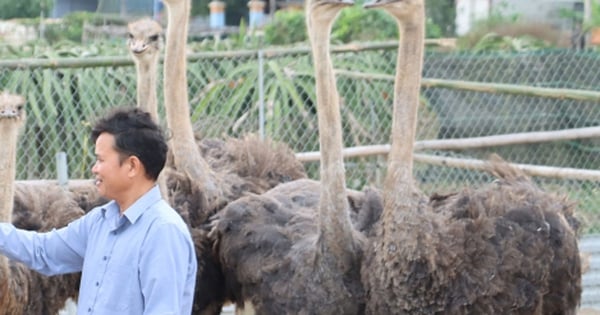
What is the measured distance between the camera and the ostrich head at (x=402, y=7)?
5.41 meters

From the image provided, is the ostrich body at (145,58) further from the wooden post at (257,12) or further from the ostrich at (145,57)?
the wooden post at (257,12)

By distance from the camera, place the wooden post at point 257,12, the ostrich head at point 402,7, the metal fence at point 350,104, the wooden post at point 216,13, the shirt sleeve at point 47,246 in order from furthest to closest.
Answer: the wooden post at point 216,13
the wooden post at point 257,12
the metal fence at point 350,104
the ostrich head at point 402,7
the shirt sleeve at point 47,246

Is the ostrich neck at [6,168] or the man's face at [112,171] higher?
the man's face at [112,171]

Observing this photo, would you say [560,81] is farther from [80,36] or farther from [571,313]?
[80,36]

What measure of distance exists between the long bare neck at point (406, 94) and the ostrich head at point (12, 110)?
1.55 meters

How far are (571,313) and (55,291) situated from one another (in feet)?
7.34

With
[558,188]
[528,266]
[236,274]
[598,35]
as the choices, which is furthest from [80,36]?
[528,266]

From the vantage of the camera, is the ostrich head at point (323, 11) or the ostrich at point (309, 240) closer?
the ostrich at point (309, 240)

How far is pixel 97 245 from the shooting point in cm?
353

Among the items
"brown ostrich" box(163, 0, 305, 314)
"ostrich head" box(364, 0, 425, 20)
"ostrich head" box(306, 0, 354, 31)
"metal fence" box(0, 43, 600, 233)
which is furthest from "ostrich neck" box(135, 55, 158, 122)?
"ostrich head" box(364, 0, 425, 20)

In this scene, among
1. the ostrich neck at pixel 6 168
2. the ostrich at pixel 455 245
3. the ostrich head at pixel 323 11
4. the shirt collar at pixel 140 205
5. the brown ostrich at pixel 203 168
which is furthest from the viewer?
the brown ostrich at pixel 203 168

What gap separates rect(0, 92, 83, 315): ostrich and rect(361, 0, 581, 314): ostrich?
1361mm

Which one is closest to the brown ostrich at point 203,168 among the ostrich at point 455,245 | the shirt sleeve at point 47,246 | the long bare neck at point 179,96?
the long bare neck at point 179,96

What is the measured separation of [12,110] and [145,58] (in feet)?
4.87
